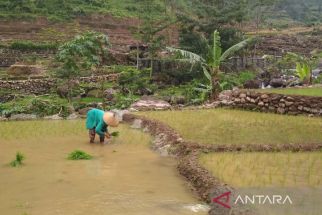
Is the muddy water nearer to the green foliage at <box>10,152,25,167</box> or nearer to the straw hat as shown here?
the green foliage at <box>10,152,25,167</box>

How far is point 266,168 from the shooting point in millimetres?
8352

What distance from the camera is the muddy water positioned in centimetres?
660

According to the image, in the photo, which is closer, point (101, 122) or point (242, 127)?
point (101, 122)

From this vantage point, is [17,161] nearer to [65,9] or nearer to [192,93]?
[192,93]

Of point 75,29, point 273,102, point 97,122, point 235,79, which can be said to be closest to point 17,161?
point 97,122

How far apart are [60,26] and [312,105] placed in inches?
1724

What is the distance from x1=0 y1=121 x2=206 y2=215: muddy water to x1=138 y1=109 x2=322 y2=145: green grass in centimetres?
144

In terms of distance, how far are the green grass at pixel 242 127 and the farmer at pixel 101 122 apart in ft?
6.08

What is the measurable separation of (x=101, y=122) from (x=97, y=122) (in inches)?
14.4

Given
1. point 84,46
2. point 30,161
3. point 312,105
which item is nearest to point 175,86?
point 84,46

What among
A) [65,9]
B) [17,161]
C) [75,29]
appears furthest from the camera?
[65,9]

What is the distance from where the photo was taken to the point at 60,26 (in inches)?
2130

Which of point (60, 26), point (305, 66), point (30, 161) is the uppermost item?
point (60, 26)

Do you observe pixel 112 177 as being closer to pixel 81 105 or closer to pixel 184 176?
pixel 184 176
